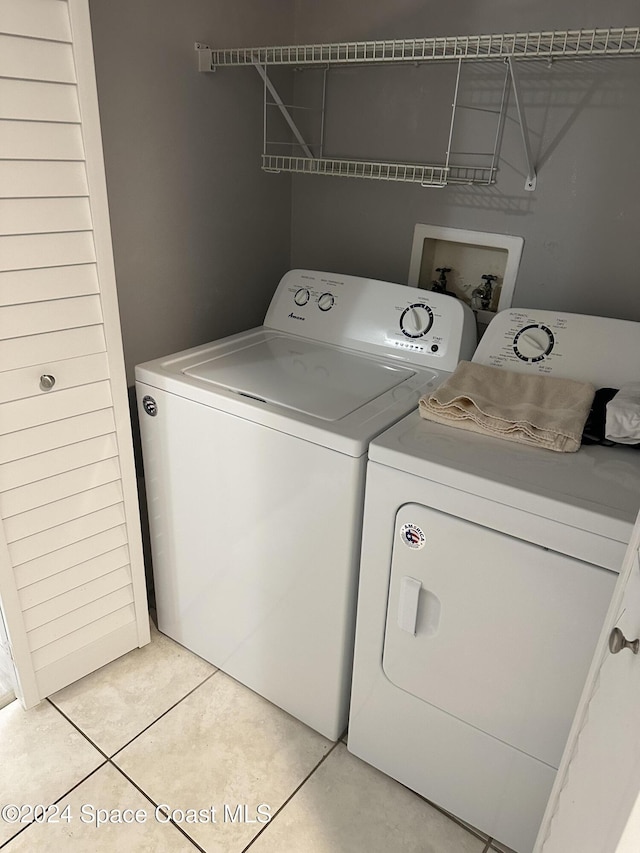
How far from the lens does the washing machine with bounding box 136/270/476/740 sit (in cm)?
137

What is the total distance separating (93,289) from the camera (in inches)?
55.8

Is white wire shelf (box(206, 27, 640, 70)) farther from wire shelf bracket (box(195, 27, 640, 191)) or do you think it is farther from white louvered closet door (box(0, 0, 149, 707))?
white louvered closet door (box(0, 0, 149, 707))

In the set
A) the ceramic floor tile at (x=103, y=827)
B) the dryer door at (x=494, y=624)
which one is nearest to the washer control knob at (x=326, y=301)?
the dryer door at (x=494, y=624)

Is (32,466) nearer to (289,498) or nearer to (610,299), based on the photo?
(289,498)

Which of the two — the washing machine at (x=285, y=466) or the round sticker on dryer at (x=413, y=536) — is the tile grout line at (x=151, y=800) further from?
the round sticker on dryer at (x=413, y=536)

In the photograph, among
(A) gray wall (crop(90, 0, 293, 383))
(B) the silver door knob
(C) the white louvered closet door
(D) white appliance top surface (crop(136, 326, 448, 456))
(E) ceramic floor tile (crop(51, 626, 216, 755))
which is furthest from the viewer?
(E) ceramic floor tile (crop(51, 626, 216, 755))

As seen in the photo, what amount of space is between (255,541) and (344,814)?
0.67m

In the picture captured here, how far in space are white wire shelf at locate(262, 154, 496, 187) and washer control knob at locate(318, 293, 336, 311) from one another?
0.33 metres

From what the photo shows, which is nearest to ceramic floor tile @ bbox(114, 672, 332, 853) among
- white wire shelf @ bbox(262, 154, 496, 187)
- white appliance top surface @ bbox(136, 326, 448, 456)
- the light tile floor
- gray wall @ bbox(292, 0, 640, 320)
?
the light tile floor

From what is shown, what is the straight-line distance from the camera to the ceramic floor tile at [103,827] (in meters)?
1.38

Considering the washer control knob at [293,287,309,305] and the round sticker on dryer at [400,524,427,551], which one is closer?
the round sticker on dryer at [400,524,427,551]

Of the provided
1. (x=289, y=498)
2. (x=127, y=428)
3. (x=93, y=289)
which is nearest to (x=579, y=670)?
(x=289, y=498)

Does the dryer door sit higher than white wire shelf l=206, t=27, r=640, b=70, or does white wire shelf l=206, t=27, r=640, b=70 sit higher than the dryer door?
white wire shelf l=206, t=27, r=640, b=70

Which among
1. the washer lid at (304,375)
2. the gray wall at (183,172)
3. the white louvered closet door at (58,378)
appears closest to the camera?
the white louvered closet door at (58,378)
